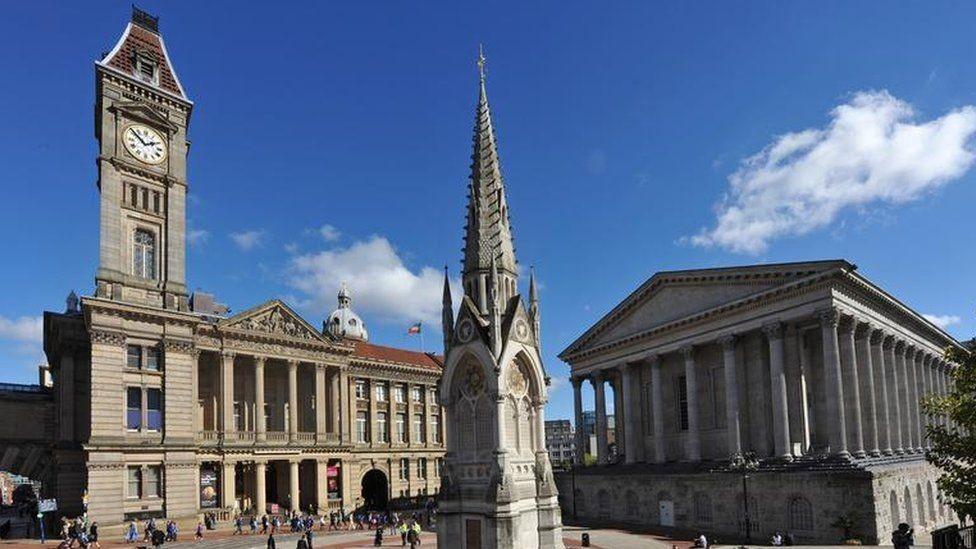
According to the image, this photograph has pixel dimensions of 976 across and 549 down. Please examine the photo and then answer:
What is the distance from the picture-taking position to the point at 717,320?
181ft

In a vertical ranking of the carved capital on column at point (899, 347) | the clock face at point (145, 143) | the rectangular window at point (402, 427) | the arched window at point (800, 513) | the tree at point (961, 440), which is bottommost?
the arched window at point (800, 513)

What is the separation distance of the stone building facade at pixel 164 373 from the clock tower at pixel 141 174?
3.6 inches

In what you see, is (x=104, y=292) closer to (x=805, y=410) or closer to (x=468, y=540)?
(x=468, y=540)

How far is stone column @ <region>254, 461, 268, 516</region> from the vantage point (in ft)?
194

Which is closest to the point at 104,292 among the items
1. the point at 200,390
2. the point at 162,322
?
the point at 162,322

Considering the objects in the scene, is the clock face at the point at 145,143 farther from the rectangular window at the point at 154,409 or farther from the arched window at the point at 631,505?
the arched window at the point at 631,505

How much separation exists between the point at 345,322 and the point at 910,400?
210 ft

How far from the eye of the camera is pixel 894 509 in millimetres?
43125

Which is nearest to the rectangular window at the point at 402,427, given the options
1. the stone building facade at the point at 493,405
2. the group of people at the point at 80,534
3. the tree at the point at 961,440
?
the group of people at the point at 80,534

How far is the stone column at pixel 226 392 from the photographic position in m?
59.2

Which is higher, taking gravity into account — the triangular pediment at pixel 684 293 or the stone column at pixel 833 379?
the triangular pediment at pixel 684 293

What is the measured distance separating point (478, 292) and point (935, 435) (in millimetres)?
15768

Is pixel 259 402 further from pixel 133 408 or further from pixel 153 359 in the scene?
pixel 133 408

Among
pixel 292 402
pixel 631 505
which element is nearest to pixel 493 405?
pixel 631 505
